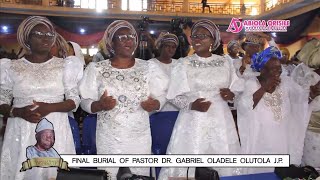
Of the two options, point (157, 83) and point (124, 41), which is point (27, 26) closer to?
point (124, 41)

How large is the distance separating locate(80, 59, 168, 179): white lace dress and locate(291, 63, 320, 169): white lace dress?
4.72 ft

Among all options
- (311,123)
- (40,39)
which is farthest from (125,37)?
(311,123)

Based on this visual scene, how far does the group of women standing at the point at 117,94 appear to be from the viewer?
251cm

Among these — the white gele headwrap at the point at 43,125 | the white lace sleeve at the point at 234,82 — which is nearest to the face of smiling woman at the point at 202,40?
the white lace sleeve at the point at 234,82

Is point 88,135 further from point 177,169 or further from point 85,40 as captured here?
point 85,40

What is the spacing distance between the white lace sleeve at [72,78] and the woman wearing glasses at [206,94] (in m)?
0.64

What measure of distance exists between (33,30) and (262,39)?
7.21 ft

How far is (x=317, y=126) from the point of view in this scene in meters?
3.37

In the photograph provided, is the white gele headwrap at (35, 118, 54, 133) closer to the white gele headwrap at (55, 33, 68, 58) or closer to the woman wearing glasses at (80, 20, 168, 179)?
the woman wearing glasses at (80, 20, 168, 179)

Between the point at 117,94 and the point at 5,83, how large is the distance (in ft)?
2.32

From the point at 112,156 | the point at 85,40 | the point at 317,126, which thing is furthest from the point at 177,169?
the point at 85,40

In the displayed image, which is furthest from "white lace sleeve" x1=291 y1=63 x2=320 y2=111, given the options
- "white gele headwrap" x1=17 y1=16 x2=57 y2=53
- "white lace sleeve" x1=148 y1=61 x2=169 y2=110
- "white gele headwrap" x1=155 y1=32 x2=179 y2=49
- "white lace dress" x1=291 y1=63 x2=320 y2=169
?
"white gele headwrap" x1=17 y1=16 x2=57 y2=53

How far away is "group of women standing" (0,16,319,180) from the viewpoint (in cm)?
251
